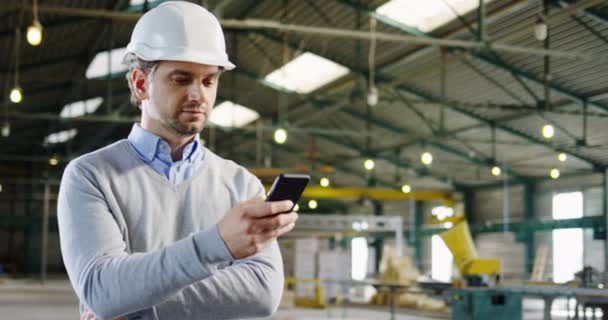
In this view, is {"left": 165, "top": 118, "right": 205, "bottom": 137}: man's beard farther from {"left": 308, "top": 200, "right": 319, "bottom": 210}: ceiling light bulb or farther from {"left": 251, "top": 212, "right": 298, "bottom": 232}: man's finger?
{"left": 308, "top": 200, "right": 319, "bottom": 210}: ceiling light bulb

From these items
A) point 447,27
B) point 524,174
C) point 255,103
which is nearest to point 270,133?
point 255,103

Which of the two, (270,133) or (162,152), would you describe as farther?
(270,133)

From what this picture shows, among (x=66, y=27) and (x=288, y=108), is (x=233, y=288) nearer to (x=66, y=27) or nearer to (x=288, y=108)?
(x=66, y=27)

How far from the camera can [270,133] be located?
30.9 meters

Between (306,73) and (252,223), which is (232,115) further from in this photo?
(252,223)

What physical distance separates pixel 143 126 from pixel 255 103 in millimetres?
26424

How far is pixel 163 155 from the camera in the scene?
169 cm

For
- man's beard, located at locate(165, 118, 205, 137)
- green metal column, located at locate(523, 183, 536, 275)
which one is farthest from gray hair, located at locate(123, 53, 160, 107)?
green metal column, located at locate(523, 183, 536, 275)

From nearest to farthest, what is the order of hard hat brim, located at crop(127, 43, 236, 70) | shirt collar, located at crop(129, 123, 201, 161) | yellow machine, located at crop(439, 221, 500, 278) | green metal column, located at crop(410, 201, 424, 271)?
hard hat brim, located at crop(127, 43, 236, 70) < shirt collar, located at crop(129, 123, 201, 161) < yellow machine, located at crop(439, 221, 500, 278) < green metal column, located at crop(410, 201, 424, 271)

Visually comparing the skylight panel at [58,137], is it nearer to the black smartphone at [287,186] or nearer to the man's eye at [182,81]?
the man's eye at [182,81]

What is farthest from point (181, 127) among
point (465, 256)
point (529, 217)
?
point (529, 217)

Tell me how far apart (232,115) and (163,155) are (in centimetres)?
2735

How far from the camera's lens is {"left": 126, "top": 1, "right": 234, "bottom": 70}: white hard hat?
1.55m

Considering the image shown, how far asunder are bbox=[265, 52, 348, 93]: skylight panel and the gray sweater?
65.8 feet
